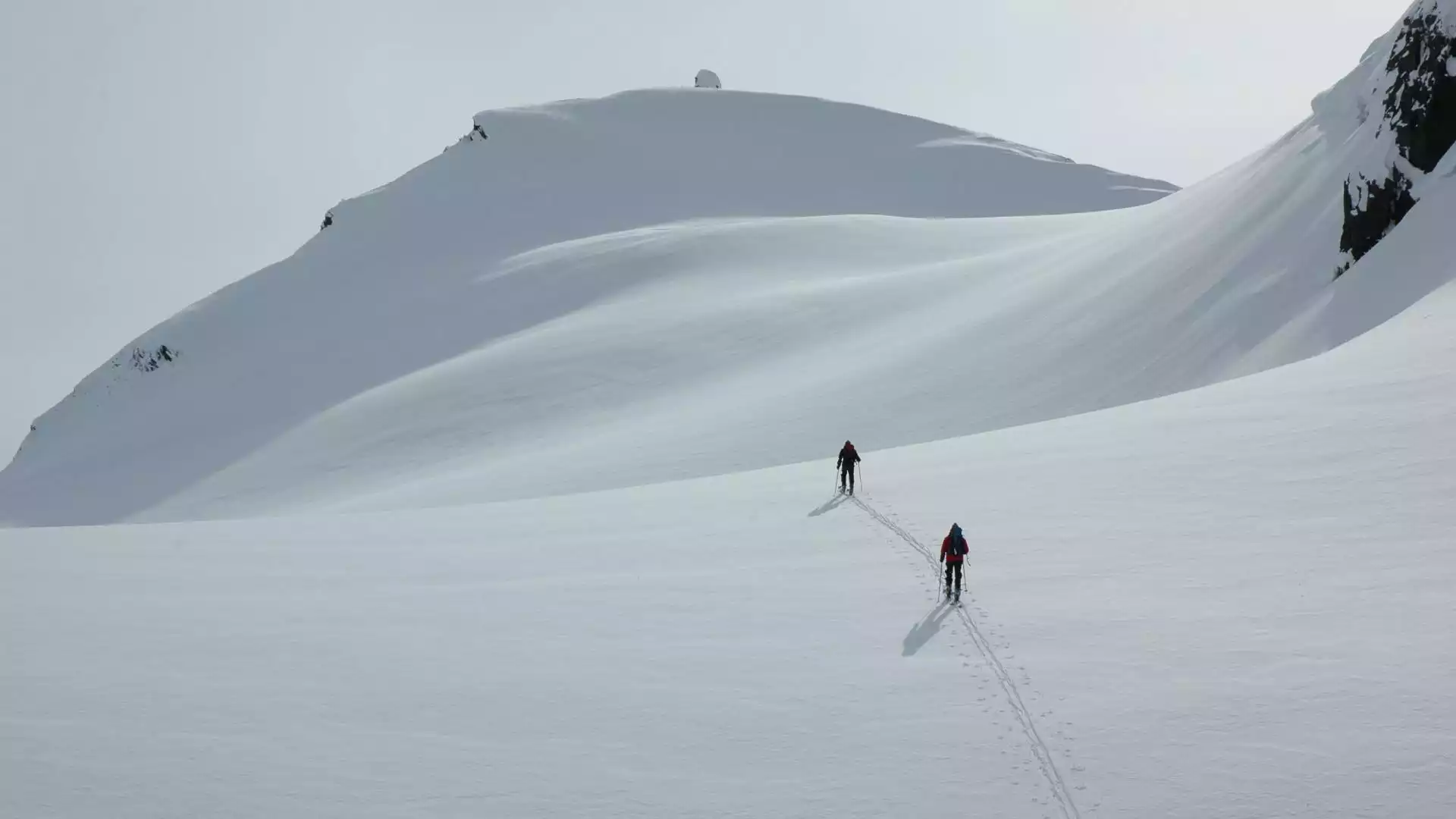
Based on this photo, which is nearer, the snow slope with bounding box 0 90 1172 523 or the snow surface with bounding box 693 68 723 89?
the snow slope with bounding box 0 90 1172 523

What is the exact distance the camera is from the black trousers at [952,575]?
41.5 ft

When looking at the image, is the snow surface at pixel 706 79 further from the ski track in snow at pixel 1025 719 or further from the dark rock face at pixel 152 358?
the ski track in snow at pixel 1025 719

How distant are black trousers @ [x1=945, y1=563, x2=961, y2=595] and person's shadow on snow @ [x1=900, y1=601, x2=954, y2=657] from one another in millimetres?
205

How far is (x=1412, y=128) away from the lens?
90.9 ft

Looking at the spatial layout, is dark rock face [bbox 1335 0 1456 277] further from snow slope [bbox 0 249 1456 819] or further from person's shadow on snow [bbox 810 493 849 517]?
person's shadow on snow [bbox 810 493 849 517]

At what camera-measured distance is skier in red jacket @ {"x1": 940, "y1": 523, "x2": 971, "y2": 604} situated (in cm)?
1252

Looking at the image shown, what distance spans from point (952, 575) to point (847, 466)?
6.51 metres

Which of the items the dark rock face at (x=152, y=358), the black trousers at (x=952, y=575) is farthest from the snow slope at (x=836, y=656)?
the dark rock face at (x=152, y=358)

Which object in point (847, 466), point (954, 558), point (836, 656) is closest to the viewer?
point (836, 656)

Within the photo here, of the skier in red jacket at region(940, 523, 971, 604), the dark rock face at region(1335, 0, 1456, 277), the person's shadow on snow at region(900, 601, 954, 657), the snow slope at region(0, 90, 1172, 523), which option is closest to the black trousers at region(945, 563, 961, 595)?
the skier in red jacket at region(940, 523, 971, 604)

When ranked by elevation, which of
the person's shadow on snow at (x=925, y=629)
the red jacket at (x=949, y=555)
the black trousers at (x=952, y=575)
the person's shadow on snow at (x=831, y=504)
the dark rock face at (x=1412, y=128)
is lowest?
the person's shadow on snow at (x=925, y=629)

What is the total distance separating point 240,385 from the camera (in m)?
66.6

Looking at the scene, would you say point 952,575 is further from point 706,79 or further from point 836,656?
point 706,79

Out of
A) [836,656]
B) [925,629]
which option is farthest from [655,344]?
[836,656]
